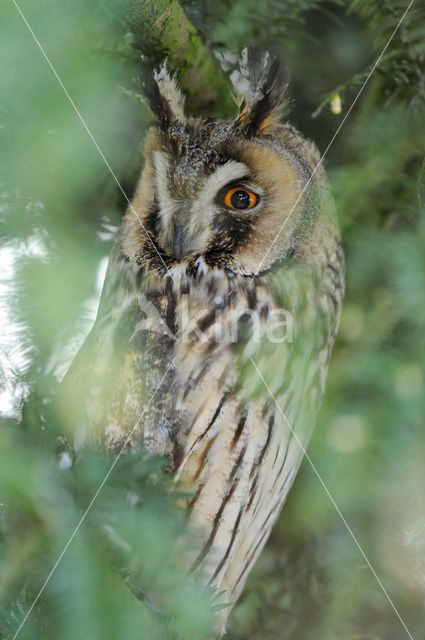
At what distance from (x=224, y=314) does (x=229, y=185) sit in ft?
0.66

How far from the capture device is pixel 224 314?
2.72 ft

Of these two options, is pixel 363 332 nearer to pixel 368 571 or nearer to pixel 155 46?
pixel 368 571

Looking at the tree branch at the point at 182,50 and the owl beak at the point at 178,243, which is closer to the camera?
the tree branch at the point at 182,50

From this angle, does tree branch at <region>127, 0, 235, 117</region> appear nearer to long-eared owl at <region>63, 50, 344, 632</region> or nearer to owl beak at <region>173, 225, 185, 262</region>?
long-eared owl at <region>63, 50, 344, 632</region>

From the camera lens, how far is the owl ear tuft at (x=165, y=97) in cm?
74

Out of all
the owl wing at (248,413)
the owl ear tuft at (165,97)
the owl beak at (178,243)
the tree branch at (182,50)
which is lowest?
the owl wing at (248,413)

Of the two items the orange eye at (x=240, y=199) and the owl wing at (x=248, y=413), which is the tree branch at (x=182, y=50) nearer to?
the orange eye at (x=240, y=199)

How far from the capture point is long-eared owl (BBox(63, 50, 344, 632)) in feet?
2.48

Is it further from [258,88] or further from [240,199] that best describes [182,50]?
[240,199]

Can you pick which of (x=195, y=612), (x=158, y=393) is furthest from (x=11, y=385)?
(x=195, y=612)

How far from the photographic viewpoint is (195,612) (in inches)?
20.1

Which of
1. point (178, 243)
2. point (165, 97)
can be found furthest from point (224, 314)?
point (165, 97)

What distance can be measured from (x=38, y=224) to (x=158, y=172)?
0.21 metres

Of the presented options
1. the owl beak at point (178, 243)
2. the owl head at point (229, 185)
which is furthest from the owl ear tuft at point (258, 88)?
the owl beak at point (178, 243)
